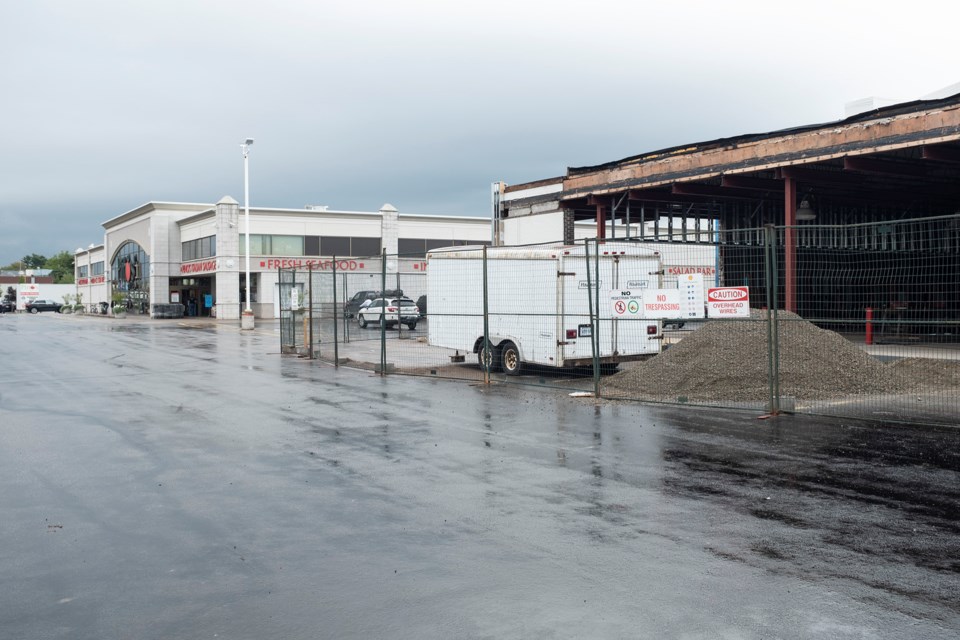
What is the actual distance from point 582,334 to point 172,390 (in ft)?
25.7

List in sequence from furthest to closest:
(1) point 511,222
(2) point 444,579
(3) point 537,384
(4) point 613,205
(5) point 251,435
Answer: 1. (1) point 511,222
2. (4) point 613,205
3. (3) point 537,384
4. (5) point 251,435
5. (2) point 444,579

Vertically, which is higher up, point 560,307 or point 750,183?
point 750,183

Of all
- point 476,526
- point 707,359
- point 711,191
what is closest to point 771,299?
point 707,359

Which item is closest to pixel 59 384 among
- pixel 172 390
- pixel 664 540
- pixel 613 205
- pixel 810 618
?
pixel 172 390

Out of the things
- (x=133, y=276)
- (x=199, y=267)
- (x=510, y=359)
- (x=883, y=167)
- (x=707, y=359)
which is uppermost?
(x=883, y=167)

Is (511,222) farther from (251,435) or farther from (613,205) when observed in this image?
(251,435)

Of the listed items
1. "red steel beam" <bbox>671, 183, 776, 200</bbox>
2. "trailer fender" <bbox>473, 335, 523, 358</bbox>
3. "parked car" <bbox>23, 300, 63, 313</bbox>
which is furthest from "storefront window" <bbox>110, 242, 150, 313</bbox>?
"trailer fender" <bbox>473, 335, 523, 358</bbox>

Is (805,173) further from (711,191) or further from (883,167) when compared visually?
(711,191)

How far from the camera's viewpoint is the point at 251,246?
2525 inches

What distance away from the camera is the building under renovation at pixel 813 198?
811 inches

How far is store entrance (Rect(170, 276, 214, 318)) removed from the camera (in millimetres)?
75125

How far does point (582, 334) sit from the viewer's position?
1662 cm

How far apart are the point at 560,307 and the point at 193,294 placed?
220 feet

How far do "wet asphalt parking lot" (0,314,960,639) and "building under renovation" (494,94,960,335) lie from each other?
759cm
